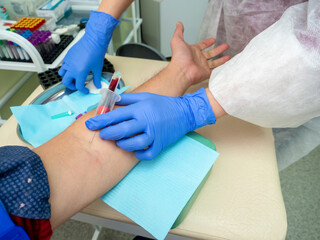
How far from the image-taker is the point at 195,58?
929 mm

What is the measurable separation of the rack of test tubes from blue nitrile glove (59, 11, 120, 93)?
0.88ft

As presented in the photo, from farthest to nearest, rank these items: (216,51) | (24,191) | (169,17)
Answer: (169,17), (216,51), (24,191)

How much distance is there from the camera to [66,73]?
0.78m

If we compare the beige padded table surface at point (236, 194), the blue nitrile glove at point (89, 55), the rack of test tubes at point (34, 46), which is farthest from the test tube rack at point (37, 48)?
the beige padded table surface at point (236, 194)

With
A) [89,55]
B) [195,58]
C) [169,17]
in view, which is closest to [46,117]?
[89,55]

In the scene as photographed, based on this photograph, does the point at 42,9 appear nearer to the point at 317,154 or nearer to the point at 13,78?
the point at 13,78

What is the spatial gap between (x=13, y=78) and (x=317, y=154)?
226cm

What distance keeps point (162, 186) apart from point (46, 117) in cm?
45

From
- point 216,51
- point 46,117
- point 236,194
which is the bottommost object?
point 236,194

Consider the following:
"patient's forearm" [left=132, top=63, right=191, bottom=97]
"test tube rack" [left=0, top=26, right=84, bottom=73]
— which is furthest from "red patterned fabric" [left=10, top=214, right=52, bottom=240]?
"test tube rack" [left=0, top=26, right=84, bottom=73]

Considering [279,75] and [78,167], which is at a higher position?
[279,75]

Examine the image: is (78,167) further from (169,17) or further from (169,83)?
(169,17)

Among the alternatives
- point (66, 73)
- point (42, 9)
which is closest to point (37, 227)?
point (66, 73)

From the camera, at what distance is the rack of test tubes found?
1.01m
